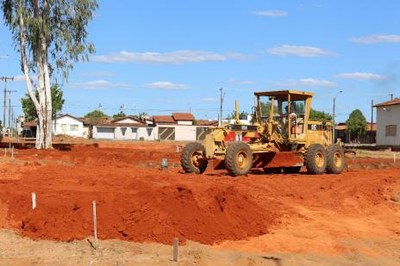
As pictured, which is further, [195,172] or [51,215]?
[195,172]

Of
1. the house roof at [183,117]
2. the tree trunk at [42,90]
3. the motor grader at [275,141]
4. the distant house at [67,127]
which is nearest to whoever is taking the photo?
the motor grader at [275,141]

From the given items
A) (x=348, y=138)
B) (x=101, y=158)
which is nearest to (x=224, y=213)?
(x=101, y=158)

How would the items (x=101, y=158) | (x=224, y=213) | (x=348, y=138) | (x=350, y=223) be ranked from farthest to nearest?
(x=348, y=138), (x=101, y=158), (x=350, y=223), (x=224, y=213)

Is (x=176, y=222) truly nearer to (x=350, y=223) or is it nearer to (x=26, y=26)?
(x=350, y=223)

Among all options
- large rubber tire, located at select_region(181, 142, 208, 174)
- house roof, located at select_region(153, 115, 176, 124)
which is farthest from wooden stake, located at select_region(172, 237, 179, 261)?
house roof, located at select_region(153, 115, 176, 124)

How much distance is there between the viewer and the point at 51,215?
1029cm

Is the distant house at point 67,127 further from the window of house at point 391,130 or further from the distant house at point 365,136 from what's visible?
the window of house at point 391,130

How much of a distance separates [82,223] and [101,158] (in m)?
19.3

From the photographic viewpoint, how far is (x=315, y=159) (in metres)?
20.8

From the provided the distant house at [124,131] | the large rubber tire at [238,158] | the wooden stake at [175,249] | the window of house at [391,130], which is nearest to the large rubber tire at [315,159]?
the large rubber tire at [238,158]

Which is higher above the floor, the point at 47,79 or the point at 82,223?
the point at 47,79

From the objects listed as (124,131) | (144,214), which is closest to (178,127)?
(124,131)

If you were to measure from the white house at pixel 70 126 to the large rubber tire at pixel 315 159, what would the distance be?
286 feet

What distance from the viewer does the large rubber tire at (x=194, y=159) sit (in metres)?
20.2
